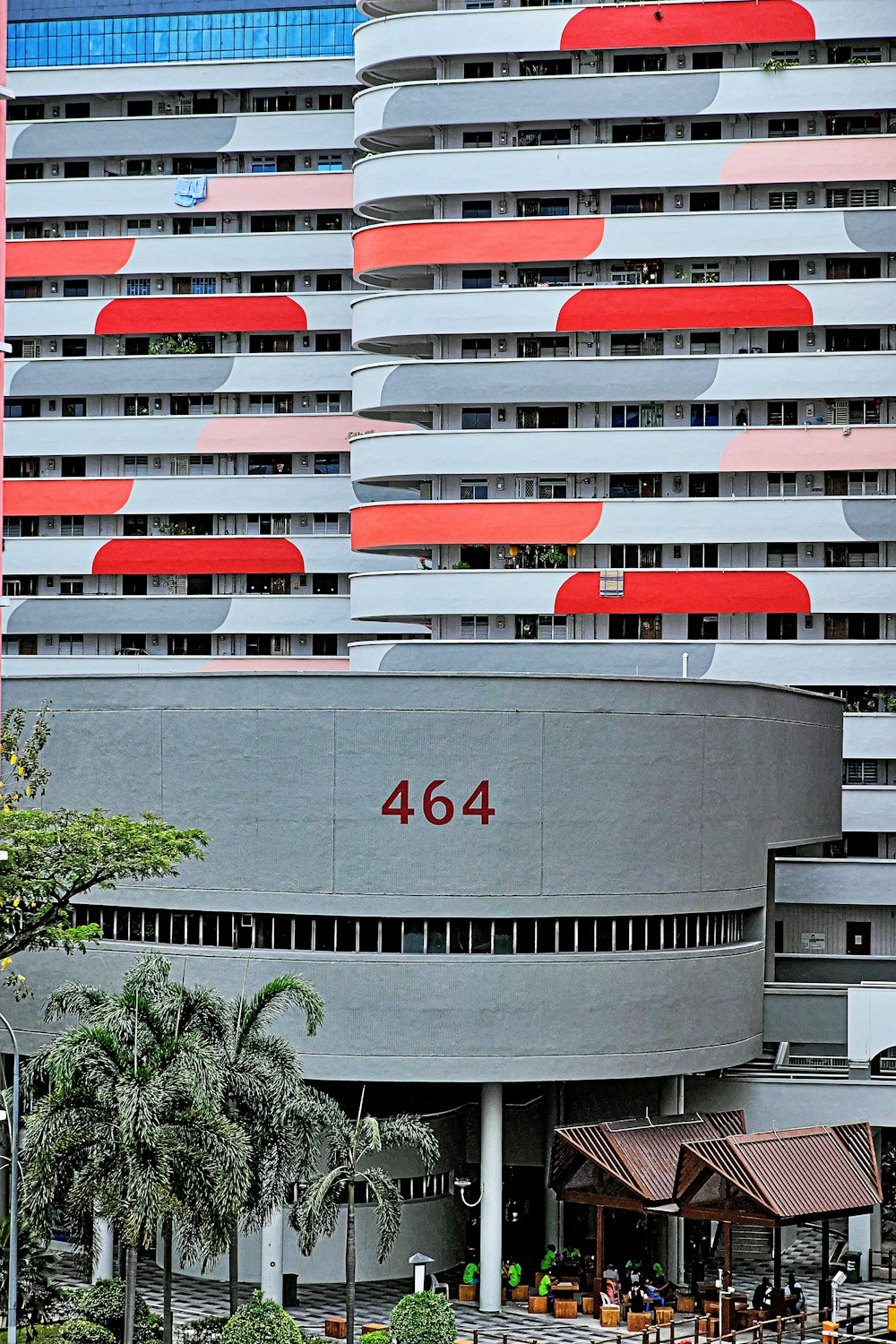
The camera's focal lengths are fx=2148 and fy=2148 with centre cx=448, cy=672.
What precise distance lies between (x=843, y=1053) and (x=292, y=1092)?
20.9 m

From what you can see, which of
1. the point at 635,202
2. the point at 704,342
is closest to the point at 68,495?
the point at 635,202

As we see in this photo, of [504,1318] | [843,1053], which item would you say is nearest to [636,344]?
[843,1053]

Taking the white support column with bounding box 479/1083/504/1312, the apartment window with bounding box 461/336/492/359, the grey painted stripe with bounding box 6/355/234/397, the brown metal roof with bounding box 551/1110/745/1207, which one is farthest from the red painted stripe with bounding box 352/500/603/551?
the brown metal roof with bounding box 551/1110/745/1207

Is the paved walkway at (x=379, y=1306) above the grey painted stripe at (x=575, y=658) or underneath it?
underneath

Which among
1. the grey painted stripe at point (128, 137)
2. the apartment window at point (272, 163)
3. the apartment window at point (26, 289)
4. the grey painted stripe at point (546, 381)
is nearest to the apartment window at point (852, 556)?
the grey painted stripe at point (546, 381)

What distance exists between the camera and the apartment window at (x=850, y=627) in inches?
2813

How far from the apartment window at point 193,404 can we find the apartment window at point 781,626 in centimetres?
2437

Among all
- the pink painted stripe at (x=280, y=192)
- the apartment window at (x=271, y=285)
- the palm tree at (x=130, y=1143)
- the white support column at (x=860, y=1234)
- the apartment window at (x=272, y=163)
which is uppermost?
the apartment window at (x=272, y=163)

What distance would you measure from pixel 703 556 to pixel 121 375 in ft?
80.2

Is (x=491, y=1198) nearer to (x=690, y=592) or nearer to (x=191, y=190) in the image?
(x=690, y=592)

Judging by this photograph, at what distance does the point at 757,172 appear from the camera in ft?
233

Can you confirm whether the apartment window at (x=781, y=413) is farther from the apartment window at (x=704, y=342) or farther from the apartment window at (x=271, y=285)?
the apartment window at (x=271, y=285)

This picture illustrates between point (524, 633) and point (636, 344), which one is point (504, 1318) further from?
point (636, 344)

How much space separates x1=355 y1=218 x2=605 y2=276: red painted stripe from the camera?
72.1 metres
